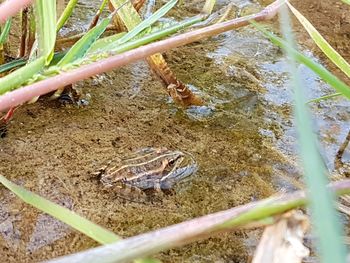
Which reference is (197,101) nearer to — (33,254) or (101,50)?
(101,50)

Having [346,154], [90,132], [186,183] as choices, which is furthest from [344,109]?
[90,132]

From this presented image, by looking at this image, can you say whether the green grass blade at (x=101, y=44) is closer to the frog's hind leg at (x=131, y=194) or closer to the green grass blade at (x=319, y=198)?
the frog's hind leg at (x=131, y=194)

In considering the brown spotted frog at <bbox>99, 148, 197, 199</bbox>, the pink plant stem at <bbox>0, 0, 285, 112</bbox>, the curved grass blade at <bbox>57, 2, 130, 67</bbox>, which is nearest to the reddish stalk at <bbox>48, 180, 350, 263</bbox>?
the pink plant stem at <bbox>0, 0, 285, 112</bbox>

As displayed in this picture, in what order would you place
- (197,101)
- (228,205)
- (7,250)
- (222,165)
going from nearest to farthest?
1. (7,250)
2. (228,205)
3. (222,165)
4. (197,101)

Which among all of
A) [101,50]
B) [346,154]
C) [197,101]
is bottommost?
[346,154]

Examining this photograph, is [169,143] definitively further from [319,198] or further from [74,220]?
[319,198]

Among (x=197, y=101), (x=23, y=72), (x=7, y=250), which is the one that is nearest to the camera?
(x=23, y=72)

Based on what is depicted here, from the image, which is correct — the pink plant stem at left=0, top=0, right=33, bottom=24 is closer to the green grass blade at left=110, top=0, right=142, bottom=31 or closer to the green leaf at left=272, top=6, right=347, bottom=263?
the green grass blade at left=110, top=0, right=142, bottom=31
